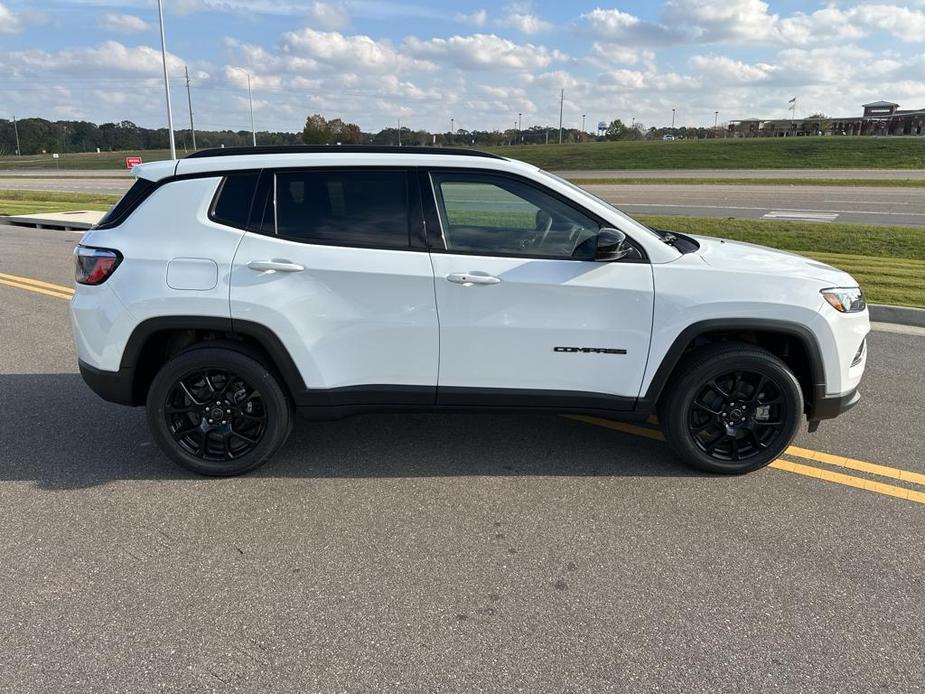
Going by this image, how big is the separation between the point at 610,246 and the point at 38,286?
8.87m

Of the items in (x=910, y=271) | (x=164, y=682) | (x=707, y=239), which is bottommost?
(x=164, y=682)

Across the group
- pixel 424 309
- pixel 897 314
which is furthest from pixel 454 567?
pixel 897 314

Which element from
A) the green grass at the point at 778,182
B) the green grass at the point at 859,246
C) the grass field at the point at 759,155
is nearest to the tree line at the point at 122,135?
the grass field at the point at 759,155

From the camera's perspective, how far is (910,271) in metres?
9.04

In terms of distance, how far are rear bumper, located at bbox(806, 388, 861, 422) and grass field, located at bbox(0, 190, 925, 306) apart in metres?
4.79

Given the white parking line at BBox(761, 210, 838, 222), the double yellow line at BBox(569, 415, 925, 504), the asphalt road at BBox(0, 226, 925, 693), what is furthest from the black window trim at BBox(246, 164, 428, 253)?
the white parking line at BBox(761, 210, 838, 222)

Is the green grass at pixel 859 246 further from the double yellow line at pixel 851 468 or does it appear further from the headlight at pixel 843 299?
the headlight at pixel 843 299

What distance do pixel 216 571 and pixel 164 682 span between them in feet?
2.17

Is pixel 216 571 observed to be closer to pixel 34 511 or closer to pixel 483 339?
pixel 34 511

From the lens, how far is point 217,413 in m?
3.81

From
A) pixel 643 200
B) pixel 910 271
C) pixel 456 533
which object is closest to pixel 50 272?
pixel 456 533

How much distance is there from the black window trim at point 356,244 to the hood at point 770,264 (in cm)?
167

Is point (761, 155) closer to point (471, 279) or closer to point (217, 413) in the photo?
point (471, 279)

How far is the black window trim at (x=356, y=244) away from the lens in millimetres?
3631
